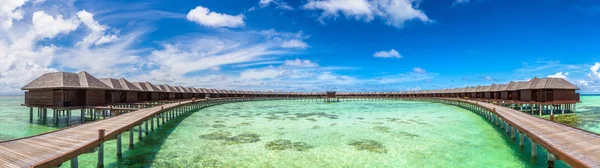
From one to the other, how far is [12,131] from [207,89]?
131 feet

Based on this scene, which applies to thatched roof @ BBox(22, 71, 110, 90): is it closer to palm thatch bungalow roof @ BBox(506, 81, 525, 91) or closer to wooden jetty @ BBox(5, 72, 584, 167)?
wooden jetty @ BBox(5, 72, 584, 167)

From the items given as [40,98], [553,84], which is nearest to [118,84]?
[40,98]

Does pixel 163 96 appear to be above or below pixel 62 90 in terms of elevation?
below

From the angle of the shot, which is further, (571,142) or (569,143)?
(571,142)

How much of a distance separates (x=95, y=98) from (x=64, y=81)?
250 cm

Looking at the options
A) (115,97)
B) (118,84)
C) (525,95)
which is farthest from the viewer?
(525,95)

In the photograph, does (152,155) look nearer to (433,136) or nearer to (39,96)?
(433,136)

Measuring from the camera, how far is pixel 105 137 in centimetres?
855

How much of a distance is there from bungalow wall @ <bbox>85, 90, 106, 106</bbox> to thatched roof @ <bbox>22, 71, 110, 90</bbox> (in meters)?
0.57

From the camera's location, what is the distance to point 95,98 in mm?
21203

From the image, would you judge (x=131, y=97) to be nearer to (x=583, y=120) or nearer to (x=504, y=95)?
(x=583, y=120)

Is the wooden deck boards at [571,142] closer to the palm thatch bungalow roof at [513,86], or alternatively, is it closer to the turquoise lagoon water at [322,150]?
the turquoise lagoon water at [322,150]

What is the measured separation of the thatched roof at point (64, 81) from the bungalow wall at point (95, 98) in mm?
569

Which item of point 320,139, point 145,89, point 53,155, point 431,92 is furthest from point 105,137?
point 431,92
